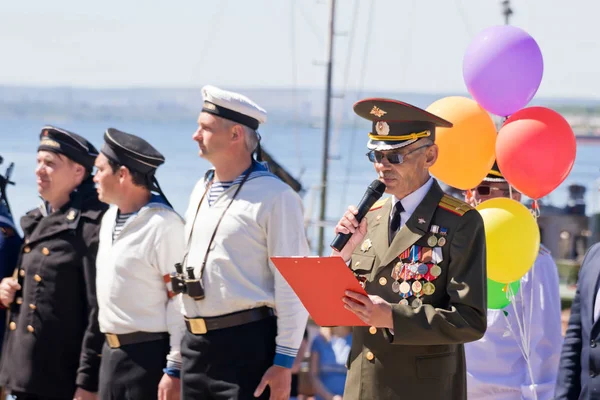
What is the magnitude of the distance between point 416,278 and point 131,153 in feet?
6.43

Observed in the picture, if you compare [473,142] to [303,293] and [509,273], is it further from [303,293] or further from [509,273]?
[303,293]

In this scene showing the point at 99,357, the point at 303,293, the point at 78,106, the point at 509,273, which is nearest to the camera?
the point at 303,293

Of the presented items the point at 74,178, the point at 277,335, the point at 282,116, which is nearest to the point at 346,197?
the point at 282,116

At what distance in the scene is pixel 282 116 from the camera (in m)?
20.0

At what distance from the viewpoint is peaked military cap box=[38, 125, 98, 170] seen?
216 inches

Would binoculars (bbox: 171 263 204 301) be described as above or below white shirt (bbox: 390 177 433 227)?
below

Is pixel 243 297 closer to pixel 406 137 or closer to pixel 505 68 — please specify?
pixel 406 137

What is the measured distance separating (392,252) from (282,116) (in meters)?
16.6

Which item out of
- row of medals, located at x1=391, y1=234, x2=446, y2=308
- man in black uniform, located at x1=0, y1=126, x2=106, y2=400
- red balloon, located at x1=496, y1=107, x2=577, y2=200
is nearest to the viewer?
row of medals, located at x1=391, y1=234, x2=446, y2=308

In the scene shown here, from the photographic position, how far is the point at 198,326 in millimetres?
4434

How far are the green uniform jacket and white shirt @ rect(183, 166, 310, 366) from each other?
29.4 inches

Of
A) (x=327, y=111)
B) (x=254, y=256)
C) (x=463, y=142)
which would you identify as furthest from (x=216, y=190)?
(x=327, y=111)

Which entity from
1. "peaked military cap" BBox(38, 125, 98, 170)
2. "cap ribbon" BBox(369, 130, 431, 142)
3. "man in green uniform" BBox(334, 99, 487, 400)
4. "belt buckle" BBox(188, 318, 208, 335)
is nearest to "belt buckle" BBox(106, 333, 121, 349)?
"belt buckle" BBox(188, 318, 208, 335)

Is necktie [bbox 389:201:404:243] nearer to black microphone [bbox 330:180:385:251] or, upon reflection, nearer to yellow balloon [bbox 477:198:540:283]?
black microphone [bbox 330:180:385:251]
